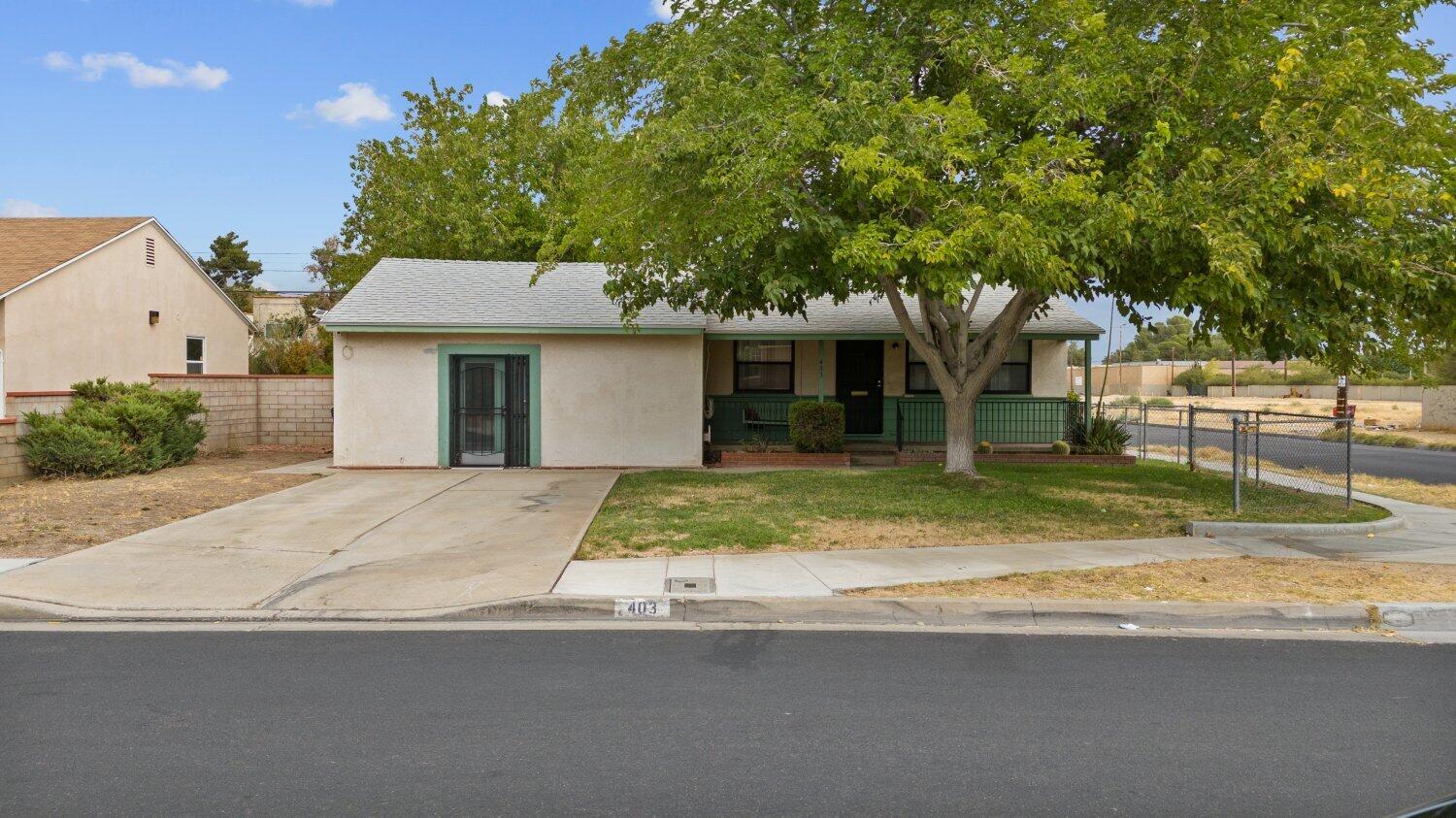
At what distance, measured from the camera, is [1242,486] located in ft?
43.8

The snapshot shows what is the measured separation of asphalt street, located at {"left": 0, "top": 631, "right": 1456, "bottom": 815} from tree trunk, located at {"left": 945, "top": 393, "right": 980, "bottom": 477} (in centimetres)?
758

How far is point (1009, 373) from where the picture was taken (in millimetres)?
19297

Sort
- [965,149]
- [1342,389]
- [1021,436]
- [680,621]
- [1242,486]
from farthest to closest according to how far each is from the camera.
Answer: [1342,389], [1021,436], [1242,486], [965,149], [680,621]

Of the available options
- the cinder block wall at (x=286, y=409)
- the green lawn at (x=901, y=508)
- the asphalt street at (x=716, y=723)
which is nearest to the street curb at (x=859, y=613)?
the asphalt street at (x=716, y=723)

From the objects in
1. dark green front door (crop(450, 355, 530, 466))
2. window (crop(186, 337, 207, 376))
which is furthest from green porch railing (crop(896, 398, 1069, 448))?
window (crop(186, 337, 207, 376))

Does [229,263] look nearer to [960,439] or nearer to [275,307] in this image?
[275,307]

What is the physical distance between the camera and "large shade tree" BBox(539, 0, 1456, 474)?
8.92 meters

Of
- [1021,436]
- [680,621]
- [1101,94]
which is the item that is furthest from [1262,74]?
[1021,436]

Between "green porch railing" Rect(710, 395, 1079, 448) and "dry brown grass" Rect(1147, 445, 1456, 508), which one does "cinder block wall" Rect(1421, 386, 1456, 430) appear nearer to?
"dry brown grass" Rect(1147, 445, 1456, 508)

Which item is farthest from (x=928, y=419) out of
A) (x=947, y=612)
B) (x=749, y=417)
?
(x=947, y=612)

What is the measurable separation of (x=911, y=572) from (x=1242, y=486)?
25.7 ft

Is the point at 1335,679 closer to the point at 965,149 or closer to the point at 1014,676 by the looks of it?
the point at 1014,676

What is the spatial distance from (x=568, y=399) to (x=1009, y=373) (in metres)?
9.33

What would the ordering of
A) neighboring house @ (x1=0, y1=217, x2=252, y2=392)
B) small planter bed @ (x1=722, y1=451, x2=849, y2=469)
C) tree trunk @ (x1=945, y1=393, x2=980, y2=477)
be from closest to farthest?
tree trunk @ (x1=945, y1=393, x2=980, y2=477), small planter bed @ (x1=722, y1=451, x2=849, y2=469), neighboring house @ (x1=0, y1=217, x2=252, y2=392)
